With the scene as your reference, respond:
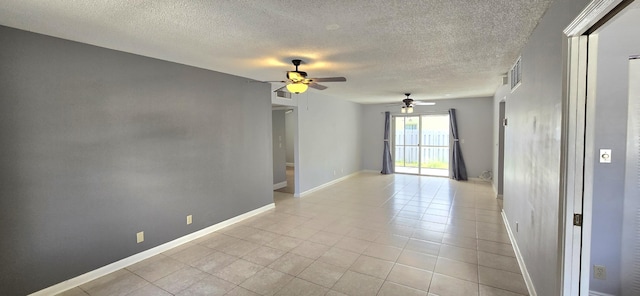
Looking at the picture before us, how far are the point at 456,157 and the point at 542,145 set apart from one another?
6.30 meters

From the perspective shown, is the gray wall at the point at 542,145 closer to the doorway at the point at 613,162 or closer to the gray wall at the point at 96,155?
the doorway at the point at 613,162

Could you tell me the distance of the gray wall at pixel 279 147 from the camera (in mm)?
7457

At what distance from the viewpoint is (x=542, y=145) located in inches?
84.9

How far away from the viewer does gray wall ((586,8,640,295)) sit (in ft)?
6.93

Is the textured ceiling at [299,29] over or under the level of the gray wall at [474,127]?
over

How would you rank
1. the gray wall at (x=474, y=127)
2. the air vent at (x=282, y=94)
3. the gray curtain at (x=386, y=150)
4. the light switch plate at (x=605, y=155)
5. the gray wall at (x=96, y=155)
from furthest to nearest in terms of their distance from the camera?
1. the gray curtain at (x=386, y=150)
2. the gray wall at (x=474, y=127)
3. the air vent at (x=282, y=94)
4. the gray wall at (x=96, y=155)
5. the light switch plate at (x=605, y=155)

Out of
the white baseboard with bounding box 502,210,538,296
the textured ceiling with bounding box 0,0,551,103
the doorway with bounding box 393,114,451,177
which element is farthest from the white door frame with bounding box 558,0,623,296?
the doorway with bounding box 393,114,451,177

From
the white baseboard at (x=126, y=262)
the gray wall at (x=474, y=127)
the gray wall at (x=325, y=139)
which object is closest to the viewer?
the white baseboard at (x=126, y=262)

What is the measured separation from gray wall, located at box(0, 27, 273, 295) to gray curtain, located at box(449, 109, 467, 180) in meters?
6.53

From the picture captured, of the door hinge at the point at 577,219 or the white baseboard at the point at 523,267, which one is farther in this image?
the white baseboard at the point at 523,267

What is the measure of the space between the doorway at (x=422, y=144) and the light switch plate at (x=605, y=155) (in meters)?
6.37

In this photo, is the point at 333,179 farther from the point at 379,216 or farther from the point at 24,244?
the point at 24,244

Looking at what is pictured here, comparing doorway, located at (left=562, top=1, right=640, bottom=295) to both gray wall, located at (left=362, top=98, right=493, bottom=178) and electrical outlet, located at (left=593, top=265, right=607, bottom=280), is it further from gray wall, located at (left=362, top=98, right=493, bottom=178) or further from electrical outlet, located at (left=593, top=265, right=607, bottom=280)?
gray wall, located at (left=362, top=98, right=493, bottom=178)

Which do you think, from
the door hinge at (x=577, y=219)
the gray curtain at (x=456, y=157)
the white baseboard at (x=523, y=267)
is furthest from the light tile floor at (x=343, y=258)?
the gray curtain at (x=456, y=157)
